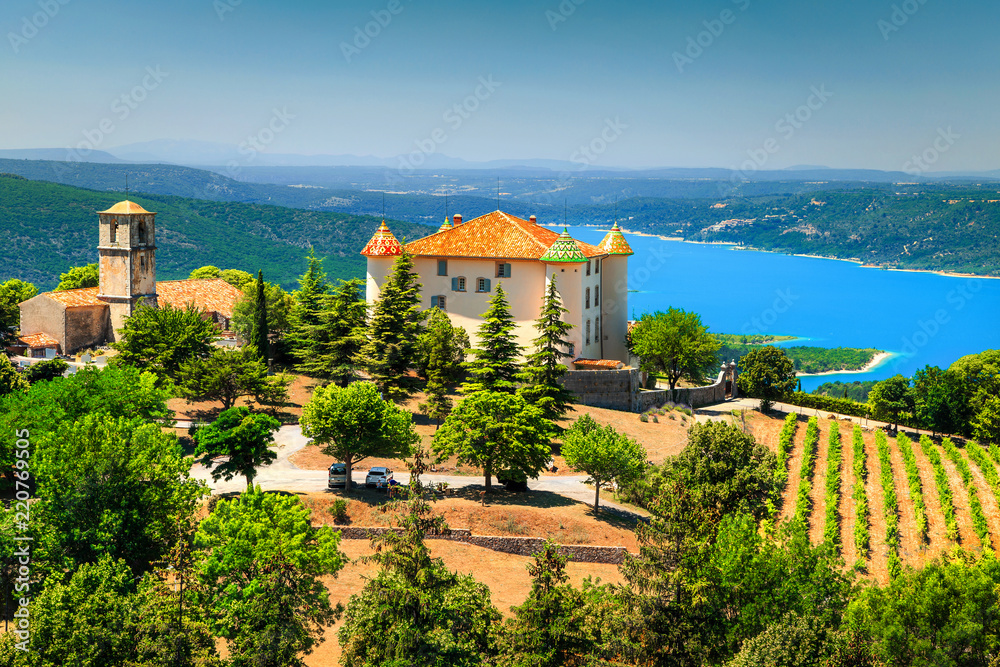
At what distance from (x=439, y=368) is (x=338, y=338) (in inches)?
217

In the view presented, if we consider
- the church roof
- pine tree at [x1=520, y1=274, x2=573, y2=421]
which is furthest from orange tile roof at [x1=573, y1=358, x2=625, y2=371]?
the church roof

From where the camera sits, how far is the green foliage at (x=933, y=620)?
855 inches

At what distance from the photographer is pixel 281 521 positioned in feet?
78.7

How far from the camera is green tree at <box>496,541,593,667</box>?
2139 centimetres

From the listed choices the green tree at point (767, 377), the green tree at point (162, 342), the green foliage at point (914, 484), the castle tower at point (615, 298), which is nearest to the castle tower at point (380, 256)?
the green tree at point (162, 342)

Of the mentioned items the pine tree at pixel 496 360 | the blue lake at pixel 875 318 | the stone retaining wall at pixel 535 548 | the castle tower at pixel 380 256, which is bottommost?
the blue lake at pixel 875 318

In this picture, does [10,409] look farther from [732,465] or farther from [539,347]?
[732,465]

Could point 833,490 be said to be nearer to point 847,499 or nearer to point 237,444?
point 847,499

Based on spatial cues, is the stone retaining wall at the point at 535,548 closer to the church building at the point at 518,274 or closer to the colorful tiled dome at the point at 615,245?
the church building at the point at 518,274

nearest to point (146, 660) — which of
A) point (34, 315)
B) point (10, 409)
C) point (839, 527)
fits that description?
point (10, 409)

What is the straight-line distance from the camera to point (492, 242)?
172 ft

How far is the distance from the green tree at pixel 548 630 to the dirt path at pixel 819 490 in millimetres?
15890

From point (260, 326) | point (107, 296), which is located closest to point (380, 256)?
point (260, 326)

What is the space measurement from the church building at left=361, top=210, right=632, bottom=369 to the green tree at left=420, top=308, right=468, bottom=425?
369 cm
